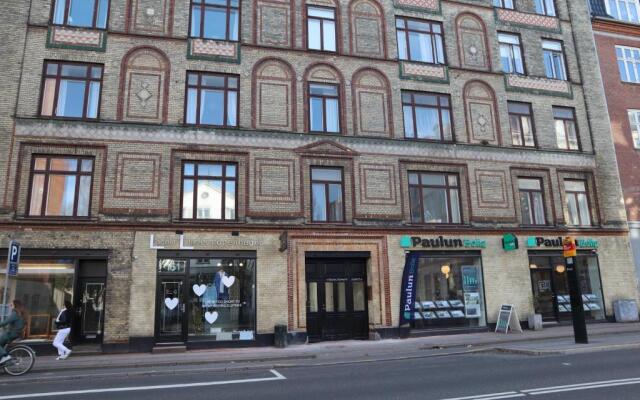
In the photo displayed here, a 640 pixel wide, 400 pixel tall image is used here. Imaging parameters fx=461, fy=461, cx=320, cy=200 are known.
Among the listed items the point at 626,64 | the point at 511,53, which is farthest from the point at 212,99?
the point at 626,64

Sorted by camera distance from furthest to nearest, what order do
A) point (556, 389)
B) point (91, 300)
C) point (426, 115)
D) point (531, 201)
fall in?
point (531, 201)
point (426, 115)
point (91, 300)
point (556, 389)

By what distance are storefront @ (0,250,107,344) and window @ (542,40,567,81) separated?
2217 cm

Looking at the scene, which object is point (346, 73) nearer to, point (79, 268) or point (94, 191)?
point (94, 191)

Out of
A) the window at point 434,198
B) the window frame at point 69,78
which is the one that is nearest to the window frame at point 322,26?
the window at point 434,198

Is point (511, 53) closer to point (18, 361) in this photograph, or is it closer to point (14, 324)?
point (14, 324)

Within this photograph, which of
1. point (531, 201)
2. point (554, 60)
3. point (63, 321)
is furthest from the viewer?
point (554, 60)

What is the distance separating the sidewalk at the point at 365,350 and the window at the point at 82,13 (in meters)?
12.1

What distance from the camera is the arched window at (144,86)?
1712 cm

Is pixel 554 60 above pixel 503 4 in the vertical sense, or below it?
below

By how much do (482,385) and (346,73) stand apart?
1424 cm

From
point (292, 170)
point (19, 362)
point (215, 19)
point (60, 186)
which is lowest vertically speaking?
point (19, 362)

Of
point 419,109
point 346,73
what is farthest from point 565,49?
point 346,73

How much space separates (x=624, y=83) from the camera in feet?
79.8

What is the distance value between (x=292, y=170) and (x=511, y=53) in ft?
42.5
